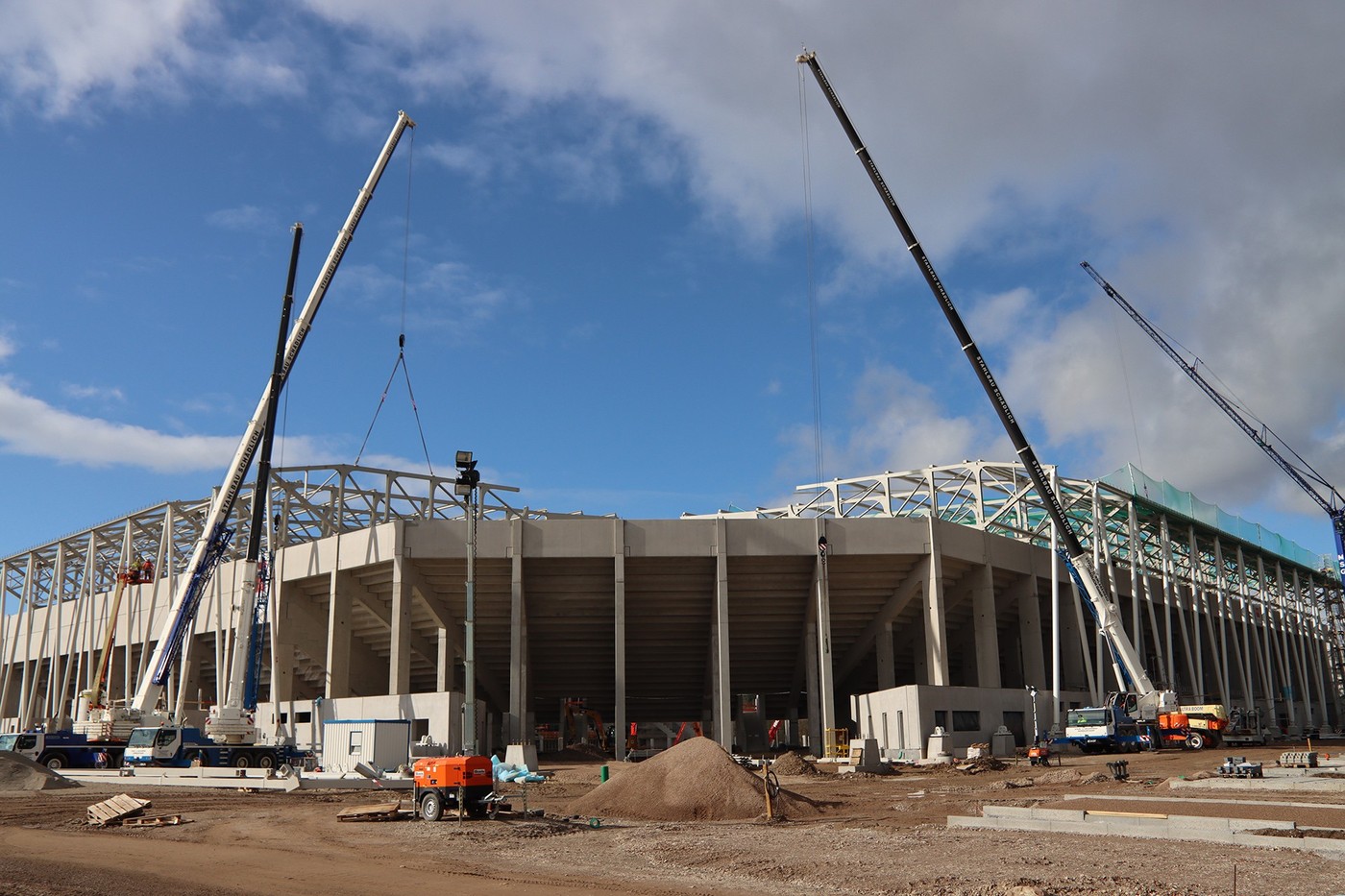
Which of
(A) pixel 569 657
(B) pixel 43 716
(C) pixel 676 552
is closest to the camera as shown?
(C) pixel 676 552

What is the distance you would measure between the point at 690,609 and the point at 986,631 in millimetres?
14252

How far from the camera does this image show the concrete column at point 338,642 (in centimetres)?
5178

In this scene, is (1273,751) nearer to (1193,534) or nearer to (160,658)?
(1193,534)

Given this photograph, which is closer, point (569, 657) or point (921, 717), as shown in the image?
point (921, 717)

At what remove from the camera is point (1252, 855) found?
15062mm

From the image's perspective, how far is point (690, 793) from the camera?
78.7 ft

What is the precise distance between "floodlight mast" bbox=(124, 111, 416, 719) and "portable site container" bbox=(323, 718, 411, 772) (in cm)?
870

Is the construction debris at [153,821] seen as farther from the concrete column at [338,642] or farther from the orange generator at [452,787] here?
the concrete column at [338,642]

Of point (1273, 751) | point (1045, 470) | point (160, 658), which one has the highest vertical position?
point (1045, 470)

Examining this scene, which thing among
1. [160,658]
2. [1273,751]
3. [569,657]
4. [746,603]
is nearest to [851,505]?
[746,603]

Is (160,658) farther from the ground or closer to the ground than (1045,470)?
closer to the ground

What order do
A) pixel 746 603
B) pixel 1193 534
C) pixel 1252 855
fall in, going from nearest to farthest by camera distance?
pixel 1252 855 → pixel 746 603 → pixel 1193 534

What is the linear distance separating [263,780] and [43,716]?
68.7 m

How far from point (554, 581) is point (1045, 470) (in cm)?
2579
